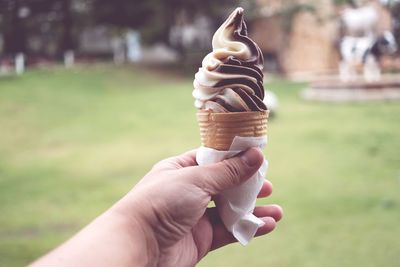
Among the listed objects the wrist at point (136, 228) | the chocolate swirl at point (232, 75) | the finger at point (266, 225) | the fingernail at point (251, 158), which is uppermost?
A: the chocolate swirl at point (232, 75)

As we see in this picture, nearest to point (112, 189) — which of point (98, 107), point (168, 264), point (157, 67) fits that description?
point (168, 264)

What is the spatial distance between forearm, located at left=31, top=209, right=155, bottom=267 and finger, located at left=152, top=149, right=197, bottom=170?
0.44 meters

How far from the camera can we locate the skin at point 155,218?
1868mm

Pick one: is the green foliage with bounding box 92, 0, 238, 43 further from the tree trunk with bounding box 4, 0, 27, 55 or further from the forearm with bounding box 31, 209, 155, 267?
the forearm with bounding box 31, 209, 155, 267

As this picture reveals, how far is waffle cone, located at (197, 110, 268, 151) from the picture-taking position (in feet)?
7.38

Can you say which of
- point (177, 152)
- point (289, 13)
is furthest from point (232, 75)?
point (289, 13)

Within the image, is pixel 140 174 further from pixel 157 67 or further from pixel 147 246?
pixel 157 67

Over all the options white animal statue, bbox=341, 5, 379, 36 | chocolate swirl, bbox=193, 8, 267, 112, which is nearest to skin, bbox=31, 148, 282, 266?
chocolate swirl, bbox=193, 8, 267, 112

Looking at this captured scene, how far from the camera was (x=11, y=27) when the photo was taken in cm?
2491

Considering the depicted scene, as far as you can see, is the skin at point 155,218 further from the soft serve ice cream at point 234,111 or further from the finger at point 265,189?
A: the finger at point 265,189

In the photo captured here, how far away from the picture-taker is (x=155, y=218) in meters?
2.08

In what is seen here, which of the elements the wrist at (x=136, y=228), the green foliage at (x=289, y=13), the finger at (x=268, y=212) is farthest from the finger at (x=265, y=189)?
the green foliage at (x=289, y=13)

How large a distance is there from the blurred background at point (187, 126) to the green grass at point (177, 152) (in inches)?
1.0

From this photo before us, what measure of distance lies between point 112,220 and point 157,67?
72.6 feet
